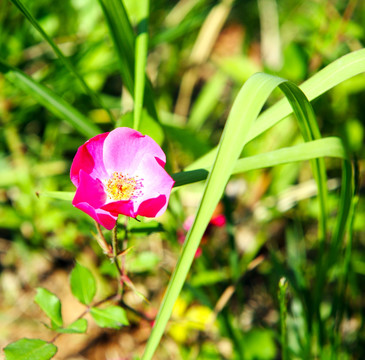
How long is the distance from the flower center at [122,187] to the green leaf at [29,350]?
23cm

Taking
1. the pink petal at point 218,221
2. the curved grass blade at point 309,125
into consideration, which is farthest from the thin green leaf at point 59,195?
the pink petal at point 218,221

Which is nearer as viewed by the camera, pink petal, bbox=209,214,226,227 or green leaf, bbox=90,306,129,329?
→ green leaf, bbox=90,306,129,329

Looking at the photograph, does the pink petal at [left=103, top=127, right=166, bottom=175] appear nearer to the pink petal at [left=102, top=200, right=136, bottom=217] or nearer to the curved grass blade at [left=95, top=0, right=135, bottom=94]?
the pink petal at [left=102, top=200, right=136, bottom=217]

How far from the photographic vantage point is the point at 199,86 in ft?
6.33

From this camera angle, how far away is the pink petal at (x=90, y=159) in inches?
23.6

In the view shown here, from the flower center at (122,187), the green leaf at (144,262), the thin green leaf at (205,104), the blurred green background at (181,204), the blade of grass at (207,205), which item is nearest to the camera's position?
the blade of grass at (207,205)

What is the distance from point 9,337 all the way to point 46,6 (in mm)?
1034

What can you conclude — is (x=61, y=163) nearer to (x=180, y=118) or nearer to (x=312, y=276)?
(x=180, y=118)

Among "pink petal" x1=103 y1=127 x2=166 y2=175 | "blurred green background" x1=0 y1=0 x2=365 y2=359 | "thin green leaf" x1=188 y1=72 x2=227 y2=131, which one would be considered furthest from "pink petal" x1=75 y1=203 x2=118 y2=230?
"thin green leaf" x1=188 y1=72 x2=227 y2=131

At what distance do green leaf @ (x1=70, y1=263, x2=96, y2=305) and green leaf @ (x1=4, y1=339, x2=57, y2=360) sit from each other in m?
0.09

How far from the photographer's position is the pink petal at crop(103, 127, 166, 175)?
0.61 m

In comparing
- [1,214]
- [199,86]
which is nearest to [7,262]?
[1,214]

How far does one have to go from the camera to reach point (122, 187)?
65cm

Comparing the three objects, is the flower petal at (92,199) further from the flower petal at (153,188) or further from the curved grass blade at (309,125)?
→ the curved grass blade at (309,125)
